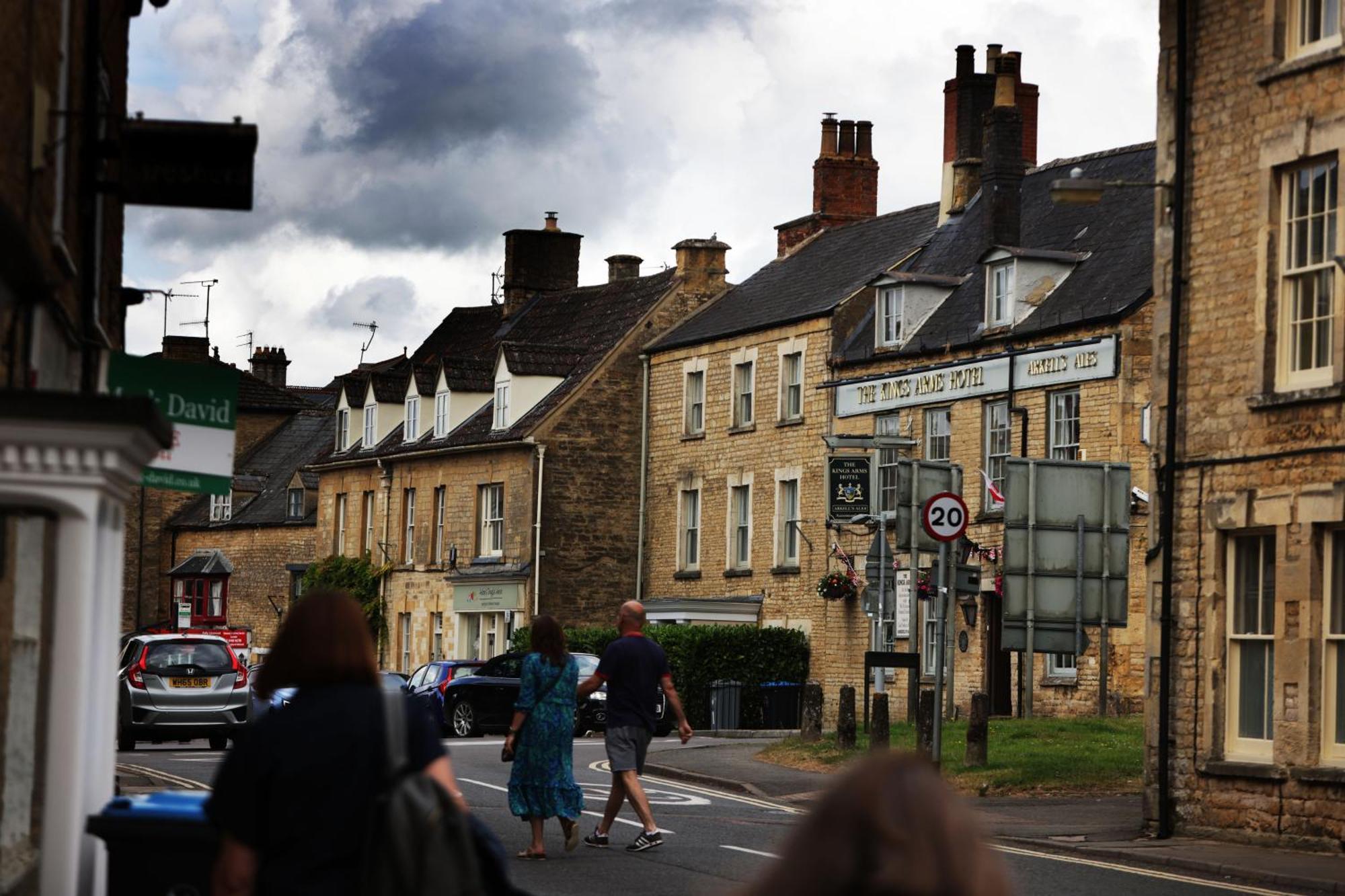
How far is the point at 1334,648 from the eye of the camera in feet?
61.2

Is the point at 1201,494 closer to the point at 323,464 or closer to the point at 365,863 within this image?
the point at 365,863

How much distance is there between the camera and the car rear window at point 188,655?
1193 inches

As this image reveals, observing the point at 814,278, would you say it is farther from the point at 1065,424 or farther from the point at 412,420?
the point at 412,420

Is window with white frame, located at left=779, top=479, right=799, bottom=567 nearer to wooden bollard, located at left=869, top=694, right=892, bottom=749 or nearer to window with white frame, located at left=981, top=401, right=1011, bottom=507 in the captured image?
window with white frame, located at left=981, top=401, right=1011, bottom=507

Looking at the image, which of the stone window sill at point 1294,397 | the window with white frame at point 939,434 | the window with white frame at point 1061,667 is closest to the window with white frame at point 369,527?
the window with white frame at point 939,434

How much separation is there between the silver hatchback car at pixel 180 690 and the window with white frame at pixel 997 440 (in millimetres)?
14983

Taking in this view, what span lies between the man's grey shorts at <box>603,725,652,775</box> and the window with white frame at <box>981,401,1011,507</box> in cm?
2370

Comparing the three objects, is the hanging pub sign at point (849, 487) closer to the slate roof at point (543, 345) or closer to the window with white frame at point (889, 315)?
the window with white frame at point (889, 315)

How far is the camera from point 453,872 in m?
5.54

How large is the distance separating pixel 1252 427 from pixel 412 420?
42.6 meters

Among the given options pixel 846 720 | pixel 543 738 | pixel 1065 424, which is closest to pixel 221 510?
pixel 1065 424

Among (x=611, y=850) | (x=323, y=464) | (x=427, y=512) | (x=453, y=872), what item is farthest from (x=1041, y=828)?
(x=323, y=464)

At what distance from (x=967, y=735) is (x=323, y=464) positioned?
40.1m

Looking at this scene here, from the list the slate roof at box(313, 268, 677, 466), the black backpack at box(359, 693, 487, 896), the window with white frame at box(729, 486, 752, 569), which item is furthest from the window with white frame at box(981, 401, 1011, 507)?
the black backpack at box(359, 693, 487, 896)
